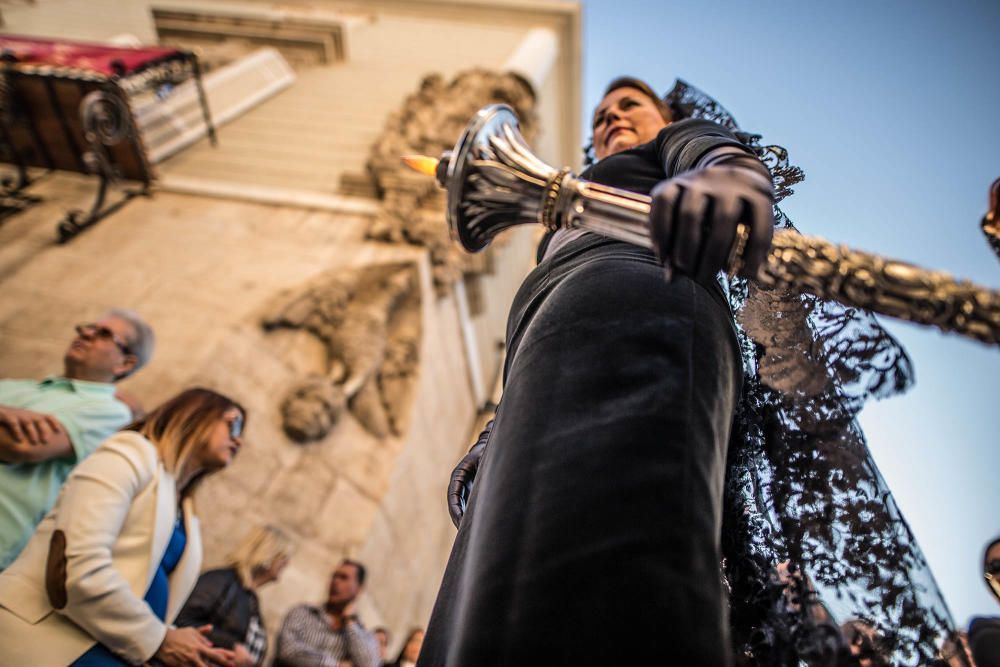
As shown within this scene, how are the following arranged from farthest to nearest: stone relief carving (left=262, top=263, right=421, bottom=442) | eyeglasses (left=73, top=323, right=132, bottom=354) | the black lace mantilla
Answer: stone relief carving (left=262, top=263, right=421, bottom=442) < eyeglasses (left=73, top=323, right=132, bottom=354) < the black lace mantilla

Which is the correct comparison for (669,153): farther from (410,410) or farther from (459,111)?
(459,111)

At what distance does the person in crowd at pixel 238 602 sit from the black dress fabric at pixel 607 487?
1.32 m

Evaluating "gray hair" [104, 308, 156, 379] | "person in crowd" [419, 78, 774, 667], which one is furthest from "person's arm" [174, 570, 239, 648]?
"person in crowd" [419, 78, 774, 667]

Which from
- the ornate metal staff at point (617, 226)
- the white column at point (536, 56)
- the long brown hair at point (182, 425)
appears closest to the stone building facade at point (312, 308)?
the long brown hair at point (182, 425)

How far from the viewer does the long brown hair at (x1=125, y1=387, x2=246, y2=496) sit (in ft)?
4.81

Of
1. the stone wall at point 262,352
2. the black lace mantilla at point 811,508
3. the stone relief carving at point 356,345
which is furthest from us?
the stone relief carving at point 356,345

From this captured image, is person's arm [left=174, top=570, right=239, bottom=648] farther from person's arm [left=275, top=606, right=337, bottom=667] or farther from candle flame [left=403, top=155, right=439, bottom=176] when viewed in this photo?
candle flame [left=403, top=155, right=439, bottom=176]

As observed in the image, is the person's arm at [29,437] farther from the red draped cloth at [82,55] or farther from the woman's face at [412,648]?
the red draped cloth at [82,55]

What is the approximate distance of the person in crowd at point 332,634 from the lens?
215 cm

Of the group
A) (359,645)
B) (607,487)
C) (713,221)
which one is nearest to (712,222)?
(713,221)

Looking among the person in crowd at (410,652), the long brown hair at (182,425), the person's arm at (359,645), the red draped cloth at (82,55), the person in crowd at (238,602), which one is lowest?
the person in crowd at (410,652)

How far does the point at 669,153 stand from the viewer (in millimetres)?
918

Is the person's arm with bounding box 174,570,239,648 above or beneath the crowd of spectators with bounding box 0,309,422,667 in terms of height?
beneath

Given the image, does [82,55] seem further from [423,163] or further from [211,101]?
[423,163]
